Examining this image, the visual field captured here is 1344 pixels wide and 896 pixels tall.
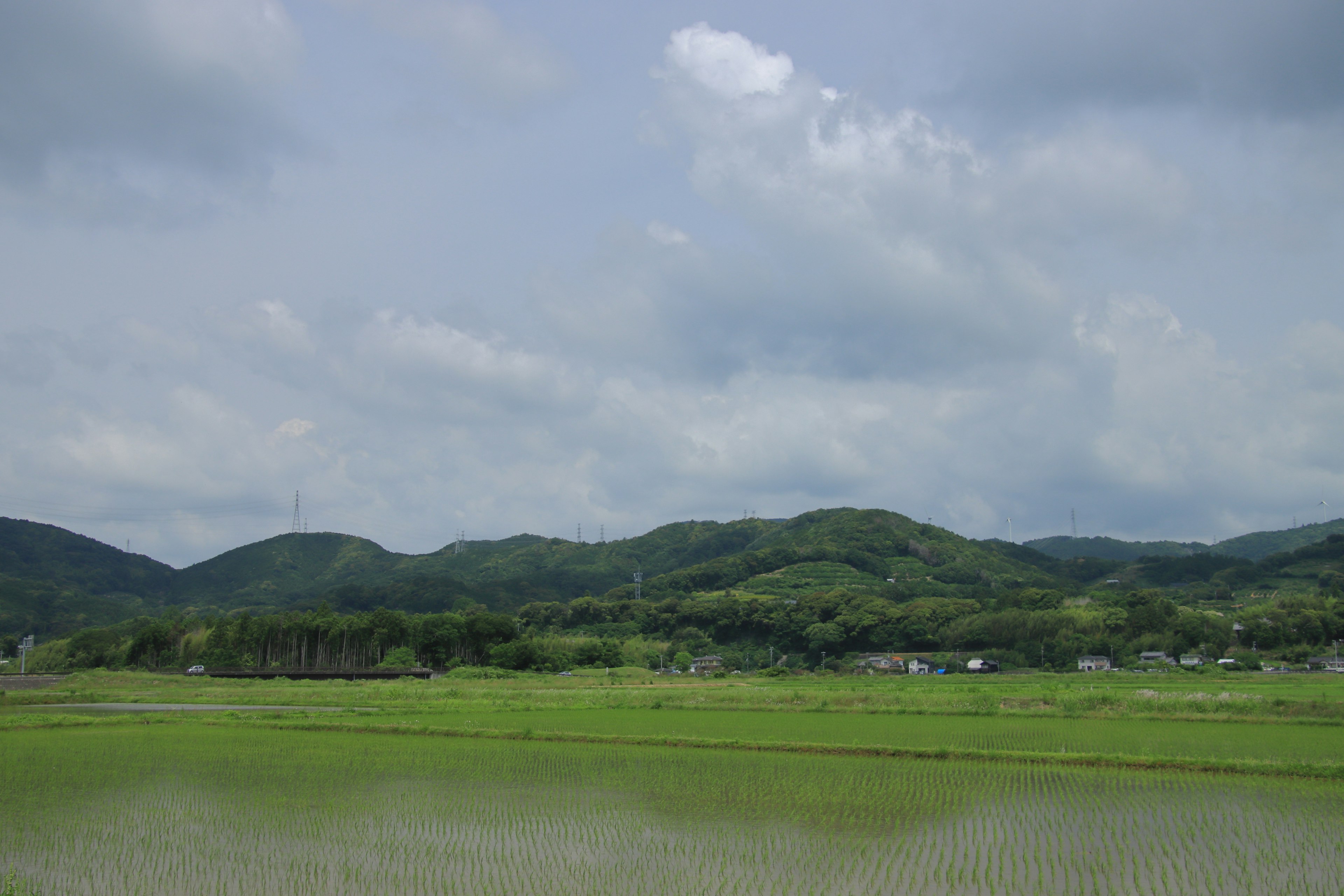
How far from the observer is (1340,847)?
11.2 m

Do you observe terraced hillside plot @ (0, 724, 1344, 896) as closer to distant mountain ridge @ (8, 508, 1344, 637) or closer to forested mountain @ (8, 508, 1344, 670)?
forested mountain @ (8, 508, 1344, 670)

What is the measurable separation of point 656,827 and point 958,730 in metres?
15.7

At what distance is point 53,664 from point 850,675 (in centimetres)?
7536

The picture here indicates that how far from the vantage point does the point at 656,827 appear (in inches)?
489

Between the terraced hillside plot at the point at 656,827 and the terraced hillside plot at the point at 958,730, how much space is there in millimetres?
3049

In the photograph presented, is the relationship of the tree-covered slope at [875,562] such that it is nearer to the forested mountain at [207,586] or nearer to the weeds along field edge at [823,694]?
the forested mountain at [207,586]

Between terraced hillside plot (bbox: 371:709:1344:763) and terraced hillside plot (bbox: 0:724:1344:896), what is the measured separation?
10.0 feet

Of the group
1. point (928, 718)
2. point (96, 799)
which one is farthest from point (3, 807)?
point (928, 718)

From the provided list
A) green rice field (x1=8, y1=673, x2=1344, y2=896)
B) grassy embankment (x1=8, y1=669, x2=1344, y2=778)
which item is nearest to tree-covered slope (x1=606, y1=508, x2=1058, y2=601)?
grassy embankment (x1=8, y1=669, x2=1344, y2=778)

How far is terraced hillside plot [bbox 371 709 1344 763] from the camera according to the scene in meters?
20.3

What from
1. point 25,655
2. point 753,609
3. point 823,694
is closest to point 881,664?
point 753,609

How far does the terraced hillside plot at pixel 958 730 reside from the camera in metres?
20.3

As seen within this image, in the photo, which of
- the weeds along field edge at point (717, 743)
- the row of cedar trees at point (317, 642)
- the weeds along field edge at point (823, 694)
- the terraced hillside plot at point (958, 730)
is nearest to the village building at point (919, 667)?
the weeds along field edge at point (823, 694)

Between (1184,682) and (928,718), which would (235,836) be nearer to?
(928,718)
